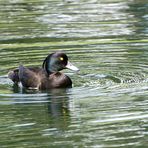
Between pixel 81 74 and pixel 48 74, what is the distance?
0.70m

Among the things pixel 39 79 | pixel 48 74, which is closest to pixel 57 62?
pixel 48 74

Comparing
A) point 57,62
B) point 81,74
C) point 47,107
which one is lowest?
point 47,107

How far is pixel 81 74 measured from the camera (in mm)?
13797

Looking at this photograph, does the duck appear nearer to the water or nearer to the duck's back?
the duck's back

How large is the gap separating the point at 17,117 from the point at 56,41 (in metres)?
6.44

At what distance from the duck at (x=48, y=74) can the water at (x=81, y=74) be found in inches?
7.9

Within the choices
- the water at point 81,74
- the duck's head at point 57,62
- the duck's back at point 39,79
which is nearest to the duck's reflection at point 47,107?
the water at point 81,74

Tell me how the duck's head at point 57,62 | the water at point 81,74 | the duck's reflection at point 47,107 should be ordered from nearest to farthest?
the water at point 81,74
the duck's reflection at point 47,107
the duck's head at point 57,62

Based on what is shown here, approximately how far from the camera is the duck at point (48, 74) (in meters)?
13.0

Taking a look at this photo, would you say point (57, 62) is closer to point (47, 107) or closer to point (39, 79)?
point (39, 79)

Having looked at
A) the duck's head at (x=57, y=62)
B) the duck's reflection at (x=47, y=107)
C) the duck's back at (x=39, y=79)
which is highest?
the duck's head at (x=57, y=62)

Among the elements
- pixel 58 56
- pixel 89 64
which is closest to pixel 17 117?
pixel 58 56

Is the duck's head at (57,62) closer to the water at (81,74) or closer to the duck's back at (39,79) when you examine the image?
the duck's back at (39,79)

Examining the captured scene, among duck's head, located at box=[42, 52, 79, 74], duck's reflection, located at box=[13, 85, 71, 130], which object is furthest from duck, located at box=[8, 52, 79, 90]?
duck's reflection, located at box=[13, 85, 71, 130]
